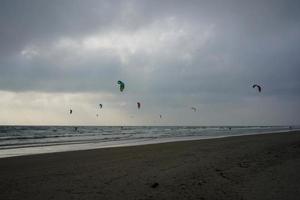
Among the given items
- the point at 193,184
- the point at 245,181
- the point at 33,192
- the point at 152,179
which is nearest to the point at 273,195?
the point at 245,181

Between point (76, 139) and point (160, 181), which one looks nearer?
point (160, 181)

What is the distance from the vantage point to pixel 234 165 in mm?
10102

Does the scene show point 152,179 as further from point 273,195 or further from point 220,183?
point 273,195

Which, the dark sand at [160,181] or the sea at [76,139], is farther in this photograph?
the sea at [76,139]

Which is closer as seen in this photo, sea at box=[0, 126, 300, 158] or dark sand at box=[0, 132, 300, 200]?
dark sand at box=[0, 132, 300, 200]

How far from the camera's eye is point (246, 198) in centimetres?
613

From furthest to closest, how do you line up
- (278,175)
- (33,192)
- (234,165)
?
(234,165)
(278,175)
(33,192)

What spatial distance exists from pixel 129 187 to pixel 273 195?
11.0 ft

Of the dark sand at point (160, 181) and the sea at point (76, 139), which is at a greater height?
the sea at point (76, 139)

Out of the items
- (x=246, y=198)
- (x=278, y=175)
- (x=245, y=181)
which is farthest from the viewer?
(x=278, y=175)

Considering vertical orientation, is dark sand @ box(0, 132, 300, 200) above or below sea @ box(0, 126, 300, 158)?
below

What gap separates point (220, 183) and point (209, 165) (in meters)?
2.75

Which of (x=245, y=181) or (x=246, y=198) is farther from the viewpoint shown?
(x=245, y=181)

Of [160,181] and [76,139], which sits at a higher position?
[76,139]
